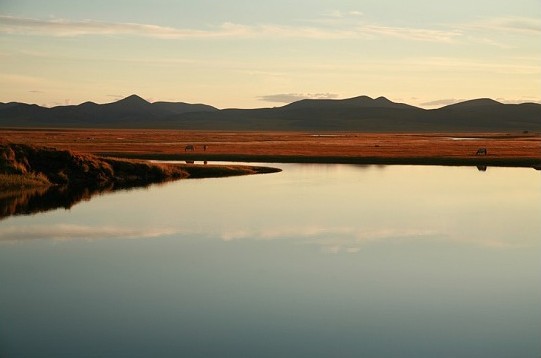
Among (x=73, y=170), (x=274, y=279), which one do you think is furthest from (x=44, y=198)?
(x=274, y=279)

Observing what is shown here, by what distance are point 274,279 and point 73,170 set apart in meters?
26.2

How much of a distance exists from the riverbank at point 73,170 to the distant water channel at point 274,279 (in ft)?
28.1

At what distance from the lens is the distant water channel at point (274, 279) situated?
13516mm

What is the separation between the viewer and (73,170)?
41.7m

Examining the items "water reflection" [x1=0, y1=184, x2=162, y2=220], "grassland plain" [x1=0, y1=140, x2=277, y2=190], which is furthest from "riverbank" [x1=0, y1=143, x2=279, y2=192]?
"water reflection" [x1=0, y1=184, x2=162, y2=220]

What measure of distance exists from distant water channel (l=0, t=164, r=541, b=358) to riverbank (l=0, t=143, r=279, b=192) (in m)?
8.57

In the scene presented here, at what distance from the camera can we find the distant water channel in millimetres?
13516

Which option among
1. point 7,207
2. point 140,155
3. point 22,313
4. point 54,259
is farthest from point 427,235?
point 140,155

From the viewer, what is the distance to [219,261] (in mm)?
19719

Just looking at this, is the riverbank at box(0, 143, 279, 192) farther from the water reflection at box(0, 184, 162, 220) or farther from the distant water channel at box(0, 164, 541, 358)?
the distant water channel at box(0, 164, 541, 358)

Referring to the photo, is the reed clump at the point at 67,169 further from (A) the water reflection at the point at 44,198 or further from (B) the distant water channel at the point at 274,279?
(B) the distant water channel at the point at 274,279

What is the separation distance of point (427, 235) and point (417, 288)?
23.2 ft

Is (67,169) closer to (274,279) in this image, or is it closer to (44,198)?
(44,198)

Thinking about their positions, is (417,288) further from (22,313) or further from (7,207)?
(7,207)
